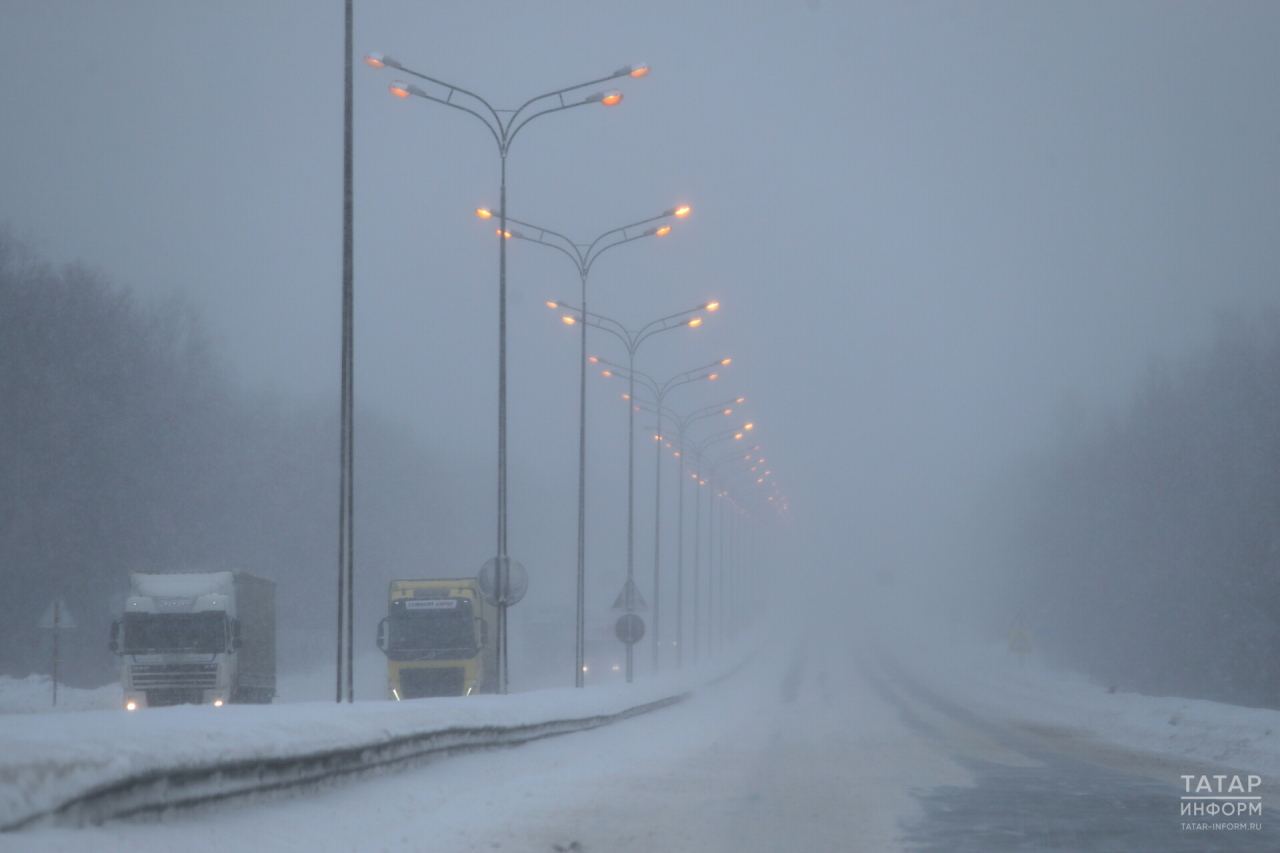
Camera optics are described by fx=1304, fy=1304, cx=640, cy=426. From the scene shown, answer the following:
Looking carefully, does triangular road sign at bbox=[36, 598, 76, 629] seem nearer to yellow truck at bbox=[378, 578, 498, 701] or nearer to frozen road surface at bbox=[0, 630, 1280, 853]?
yellow truck at bbox=[378, 578, 498, 701]

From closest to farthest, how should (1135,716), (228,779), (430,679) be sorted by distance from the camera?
1. (228,779)
2. (1135,716)
3. (430,679)

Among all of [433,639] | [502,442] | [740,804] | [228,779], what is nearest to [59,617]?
[433,639]

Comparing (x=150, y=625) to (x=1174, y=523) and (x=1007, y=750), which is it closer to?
(x=1007, y=750)

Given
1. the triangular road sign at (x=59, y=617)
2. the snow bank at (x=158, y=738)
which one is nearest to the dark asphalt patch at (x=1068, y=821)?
the snow bank at (x=158, y=738)

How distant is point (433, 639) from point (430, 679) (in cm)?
92

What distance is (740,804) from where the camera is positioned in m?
11.8

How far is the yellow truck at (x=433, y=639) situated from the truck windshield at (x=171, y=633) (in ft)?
15.5

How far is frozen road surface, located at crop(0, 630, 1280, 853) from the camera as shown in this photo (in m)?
8.63

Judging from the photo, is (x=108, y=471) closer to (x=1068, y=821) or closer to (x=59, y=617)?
(x=59, y=617)

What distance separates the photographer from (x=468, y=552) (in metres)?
100

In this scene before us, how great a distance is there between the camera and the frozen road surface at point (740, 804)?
28.3 ft

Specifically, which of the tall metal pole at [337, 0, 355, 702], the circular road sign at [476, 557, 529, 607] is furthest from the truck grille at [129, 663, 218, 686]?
the tall metal pole at [337, 0, 355, 702]

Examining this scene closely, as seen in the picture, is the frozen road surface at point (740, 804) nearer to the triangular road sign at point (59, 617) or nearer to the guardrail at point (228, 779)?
the guardrail at point (228, 779)

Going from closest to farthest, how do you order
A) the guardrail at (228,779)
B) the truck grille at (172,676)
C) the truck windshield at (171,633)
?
the guardrail at (228,779) < the truck grille at (172,676) < the truck windshield at (171,633)
